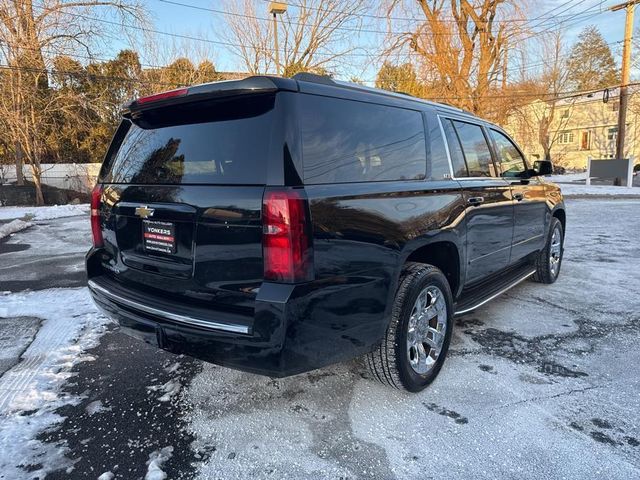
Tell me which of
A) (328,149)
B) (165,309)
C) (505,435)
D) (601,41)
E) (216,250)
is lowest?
(505,435)

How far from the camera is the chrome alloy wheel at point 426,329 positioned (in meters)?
2.97

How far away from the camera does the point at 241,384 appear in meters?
3.12

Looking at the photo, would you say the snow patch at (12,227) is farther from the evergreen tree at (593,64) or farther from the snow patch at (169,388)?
the evergreen tree at (593,64)

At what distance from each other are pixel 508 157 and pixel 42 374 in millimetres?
4529

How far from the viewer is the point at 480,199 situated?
355cm

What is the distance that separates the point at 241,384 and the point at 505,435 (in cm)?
172

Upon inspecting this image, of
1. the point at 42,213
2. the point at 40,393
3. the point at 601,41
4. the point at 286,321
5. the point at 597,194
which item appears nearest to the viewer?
the point at 286,321

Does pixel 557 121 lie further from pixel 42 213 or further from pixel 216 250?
pixel 216 250

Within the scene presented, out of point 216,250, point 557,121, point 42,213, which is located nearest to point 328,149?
point 216,250

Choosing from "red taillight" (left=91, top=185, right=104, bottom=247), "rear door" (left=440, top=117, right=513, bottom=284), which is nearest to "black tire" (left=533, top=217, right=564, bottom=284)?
"rear door" (left=440, top=117, right=513, bottom=284)

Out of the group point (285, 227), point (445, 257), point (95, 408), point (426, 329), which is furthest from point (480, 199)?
point (95, 408)

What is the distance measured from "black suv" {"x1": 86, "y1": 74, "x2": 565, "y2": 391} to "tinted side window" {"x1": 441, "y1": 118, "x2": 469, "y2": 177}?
52 millimetres

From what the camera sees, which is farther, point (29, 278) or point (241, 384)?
point (29, 278)

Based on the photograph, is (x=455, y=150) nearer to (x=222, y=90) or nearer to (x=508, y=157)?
(x=508, y=157)
